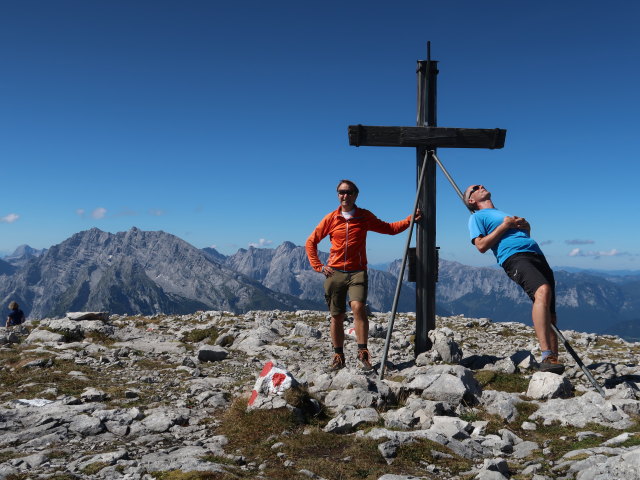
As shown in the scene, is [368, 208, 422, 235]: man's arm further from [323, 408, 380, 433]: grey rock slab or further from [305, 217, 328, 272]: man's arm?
[323, 408, 380, 433]: grey rock slab

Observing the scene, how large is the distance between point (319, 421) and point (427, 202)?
5.88 metres

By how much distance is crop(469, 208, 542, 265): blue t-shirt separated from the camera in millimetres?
8547

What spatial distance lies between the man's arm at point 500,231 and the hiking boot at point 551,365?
2.36 m

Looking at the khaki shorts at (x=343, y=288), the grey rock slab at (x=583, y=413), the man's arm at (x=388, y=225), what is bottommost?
the grey rock slab at (x=583, y=413)

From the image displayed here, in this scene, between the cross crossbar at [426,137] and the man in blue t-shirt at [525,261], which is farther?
the cross crossbar at [426,137]

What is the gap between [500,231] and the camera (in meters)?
8.48

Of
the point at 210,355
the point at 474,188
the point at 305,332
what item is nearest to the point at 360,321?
the point at 474,188

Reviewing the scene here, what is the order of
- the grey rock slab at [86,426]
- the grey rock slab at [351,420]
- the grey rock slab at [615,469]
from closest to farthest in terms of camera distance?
the grey rock slab at [615,469] < the grey rock slab at [351,420] < the grey rock slab at [86,426]

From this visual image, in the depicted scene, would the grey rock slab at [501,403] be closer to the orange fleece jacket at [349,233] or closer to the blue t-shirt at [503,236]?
the blue t-shirt at [503,236]

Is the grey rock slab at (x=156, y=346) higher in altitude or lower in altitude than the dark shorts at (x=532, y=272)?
lower

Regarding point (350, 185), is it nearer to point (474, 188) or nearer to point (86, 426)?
point (474, 188)

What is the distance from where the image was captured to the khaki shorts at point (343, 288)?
1002cm

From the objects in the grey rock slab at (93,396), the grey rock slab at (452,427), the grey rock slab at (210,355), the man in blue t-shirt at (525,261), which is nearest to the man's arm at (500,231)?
the man in blue t-shirt at (525,261)

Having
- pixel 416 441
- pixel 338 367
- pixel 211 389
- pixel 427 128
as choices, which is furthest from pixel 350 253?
pixel 416 441
